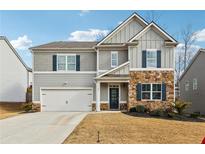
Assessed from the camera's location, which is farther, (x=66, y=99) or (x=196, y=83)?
(x=66, y=99)

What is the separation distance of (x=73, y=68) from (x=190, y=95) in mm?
10865

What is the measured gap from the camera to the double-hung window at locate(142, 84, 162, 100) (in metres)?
24.8

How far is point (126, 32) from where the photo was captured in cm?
2691

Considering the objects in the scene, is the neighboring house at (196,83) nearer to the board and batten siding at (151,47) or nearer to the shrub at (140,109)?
the board and batten siding at (151,47)

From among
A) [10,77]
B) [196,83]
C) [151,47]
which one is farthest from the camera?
[10,77]

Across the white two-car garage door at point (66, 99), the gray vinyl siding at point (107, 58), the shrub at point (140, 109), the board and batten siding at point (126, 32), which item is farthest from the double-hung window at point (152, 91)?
the white two-car garage door at point (66, 99)

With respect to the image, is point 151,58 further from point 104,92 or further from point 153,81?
point 104,92

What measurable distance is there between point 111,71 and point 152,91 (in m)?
3.58

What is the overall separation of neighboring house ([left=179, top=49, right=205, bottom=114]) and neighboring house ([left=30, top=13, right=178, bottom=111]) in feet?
8.10

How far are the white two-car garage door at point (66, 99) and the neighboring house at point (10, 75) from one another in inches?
235

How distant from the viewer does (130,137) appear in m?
12.6

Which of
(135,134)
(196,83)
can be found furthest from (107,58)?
(135,134)
